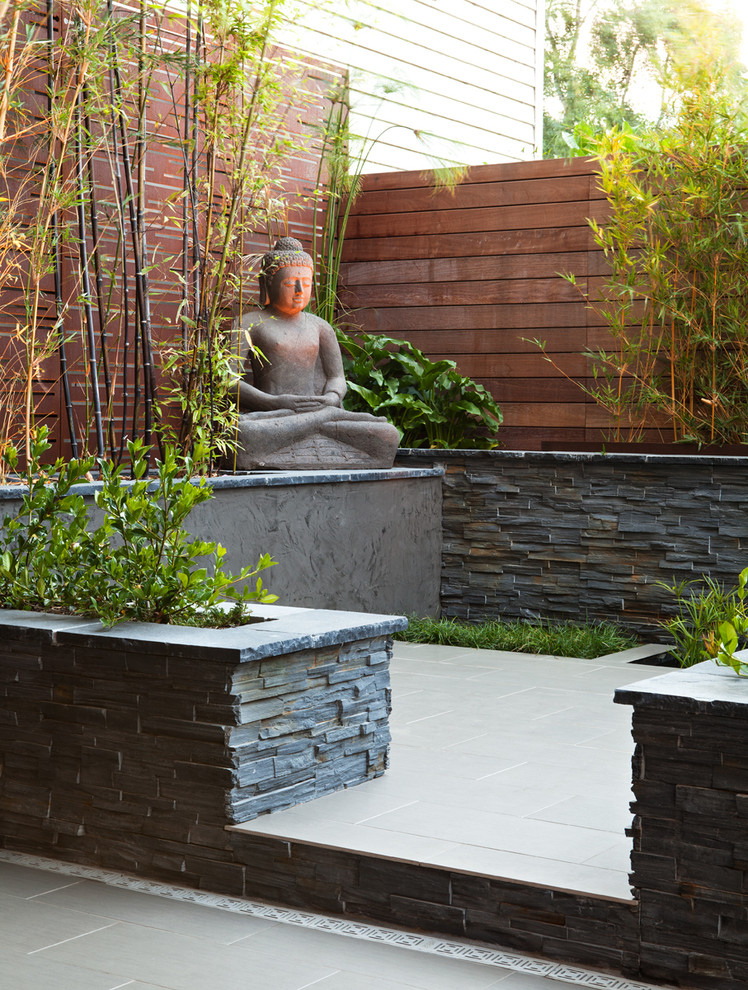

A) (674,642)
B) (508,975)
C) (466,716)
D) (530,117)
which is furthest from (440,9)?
(508,975)

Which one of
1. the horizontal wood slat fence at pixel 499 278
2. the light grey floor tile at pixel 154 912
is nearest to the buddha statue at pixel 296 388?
the horizontal wood slat fence at pixel 499 278

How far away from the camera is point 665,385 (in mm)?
5859

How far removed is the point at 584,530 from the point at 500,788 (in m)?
2.73

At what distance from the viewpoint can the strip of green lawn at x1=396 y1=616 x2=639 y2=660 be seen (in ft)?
16.5

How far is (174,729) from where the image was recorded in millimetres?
2537

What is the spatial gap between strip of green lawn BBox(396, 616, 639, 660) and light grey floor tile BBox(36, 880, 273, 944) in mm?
2842

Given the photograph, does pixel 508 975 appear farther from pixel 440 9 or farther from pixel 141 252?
pixel 440 9

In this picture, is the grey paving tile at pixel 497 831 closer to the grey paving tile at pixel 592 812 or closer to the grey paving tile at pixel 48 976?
the grey paving tile at pixel 592 812

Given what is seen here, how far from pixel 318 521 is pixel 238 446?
1.60ft

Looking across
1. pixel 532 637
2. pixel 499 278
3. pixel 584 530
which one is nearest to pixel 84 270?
pixel 532 637

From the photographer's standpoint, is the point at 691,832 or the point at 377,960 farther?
the point at 377,960

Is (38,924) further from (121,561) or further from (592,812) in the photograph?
(592,812)

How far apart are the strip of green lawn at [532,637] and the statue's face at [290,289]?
1.62 metres

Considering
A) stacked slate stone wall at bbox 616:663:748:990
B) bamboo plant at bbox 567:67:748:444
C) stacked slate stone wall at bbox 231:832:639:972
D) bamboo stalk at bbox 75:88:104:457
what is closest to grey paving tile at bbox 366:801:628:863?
stacked slate stone wall at bbox 231:832:639:972
